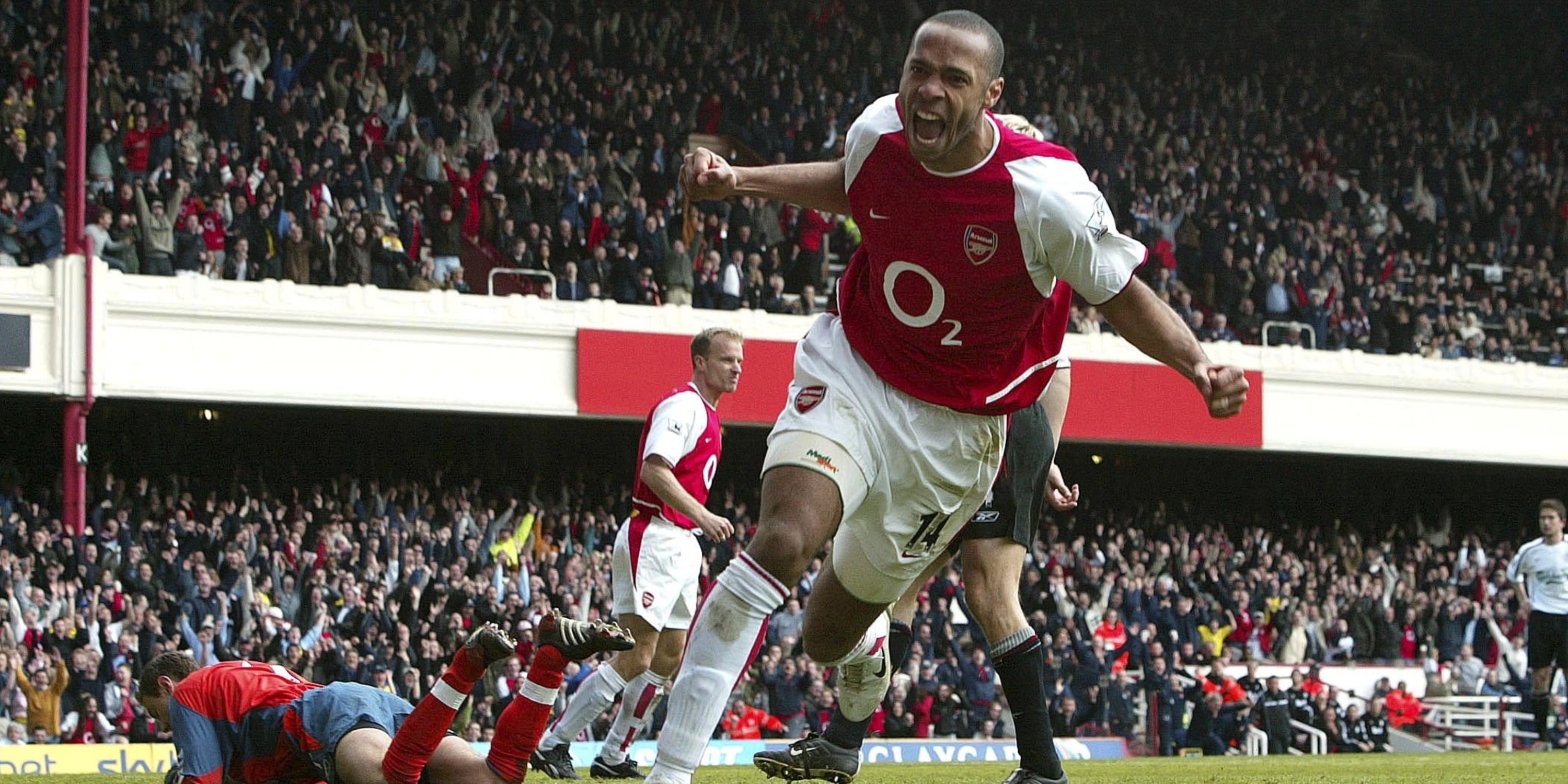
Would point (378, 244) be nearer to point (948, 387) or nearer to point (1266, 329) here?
point (1266, 329)

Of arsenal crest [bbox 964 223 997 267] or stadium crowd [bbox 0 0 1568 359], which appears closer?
arsenal crest [bbox 964 223 997 267]

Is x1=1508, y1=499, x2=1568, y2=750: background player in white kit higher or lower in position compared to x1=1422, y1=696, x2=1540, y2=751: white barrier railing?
higher

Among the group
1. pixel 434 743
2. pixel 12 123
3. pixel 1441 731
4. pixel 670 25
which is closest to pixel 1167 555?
pixel 1441 731

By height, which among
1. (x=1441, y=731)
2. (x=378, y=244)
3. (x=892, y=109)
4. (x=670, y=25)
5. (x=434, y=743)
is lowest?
(x=1441, y=731)

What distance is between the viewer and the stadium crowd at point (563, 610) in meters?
17.6

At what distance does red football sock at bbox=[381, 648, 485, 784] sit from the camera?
6.61 metres

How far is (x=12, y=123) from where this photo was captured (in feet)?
73.2

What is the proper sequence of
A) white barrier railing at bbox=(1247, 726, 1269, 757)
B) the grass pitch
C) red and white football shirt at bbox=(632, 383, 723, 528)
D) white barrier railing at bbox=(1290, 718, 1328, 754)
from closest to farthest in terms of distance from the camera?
the grass pitch < red and white football shirt at bbox=(632, 383, 723, 528) < white barrier railing at bbox=(1247, 726, 1269, 757) < white barrier railing at bbox=(1290, 718, 1328, 754)

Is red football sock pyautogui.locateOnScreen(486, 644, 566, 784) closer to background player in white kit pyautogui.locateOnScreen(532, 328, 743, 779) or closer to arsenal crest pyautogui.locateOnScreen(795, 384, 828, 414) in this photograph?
arsenal crest pyautogui.locateOnScreen(795, 384, 828, 414)

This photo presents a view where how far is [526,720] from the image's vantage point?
6.61m

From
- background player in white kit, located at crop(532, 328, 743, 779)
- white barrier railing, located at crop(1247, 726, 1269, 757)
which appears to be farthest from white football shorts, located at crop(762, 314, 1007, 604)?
white barrier railing, located at crop(1247, 726, 1269, 757)

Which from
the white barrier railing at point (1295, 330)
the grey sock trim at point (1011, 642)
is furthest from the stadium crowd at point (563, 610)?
the grey sock trim at point (1011, 642)

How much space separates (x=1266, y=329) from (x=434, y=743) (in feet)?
80.9

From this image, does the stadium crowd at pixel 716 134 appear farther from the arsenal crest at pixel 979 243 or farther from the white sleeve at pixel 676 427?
the arsenal crest at pixel 979 243
